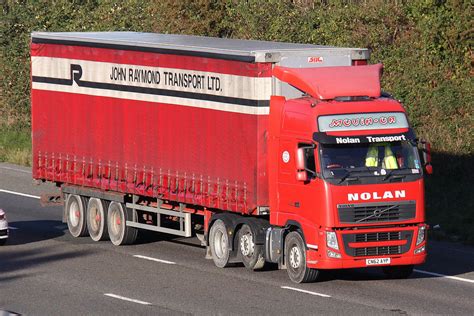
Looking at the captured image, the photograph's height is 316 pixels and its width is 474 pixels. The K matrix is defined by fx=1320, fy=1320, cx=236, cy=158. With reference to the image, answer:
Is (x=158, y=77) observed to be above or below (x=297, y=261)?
above

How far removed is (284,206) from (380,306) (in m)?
2.80

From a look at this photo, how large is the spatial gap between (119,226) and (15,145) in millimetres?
16587

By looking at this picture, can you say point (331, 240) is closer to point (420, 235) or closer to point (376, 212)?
point (376, 212)

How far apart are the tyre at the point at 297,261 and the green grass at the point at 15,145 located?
18.7m

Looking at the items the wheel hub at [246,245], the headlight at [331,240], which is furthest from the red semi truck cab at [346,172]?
the wheel hub at [246,245]

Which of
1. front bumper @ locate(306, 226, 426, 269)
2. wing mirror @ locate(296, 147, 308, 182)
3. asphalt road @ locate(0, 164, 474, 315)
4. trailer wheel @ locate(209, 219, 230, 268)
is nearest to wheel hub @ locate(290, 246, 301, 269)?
asphalt road @ locate(0, 164, 474, 315)

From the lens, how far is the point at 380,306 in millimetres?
18375

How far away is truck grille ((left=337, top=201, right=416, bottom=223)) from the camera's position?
1973 cm

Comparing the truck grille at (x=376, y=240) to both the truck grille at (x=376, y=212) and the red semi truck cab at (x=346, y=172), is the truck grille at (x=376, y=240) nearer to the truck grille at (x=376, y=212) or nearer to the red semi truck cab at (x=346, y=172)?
the red semi truck cab at (x=346, y=172)

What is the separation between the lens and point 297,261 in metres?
20.5

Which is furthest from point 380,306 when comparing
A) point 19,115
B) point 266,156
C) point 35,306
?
point 19,115

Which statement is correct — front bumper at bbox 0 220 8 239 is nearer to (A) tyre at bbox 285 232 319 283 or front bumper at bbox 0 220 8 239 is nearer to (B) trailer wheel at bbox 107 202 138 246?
(B) trailer wheel at bbox 107 202 138 246

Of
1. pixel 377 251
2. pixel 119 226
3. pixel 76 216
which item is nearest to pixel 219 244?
pixel 377 251

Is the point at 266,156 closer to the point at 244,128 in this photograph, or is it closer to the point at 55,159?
the point at 244,128
